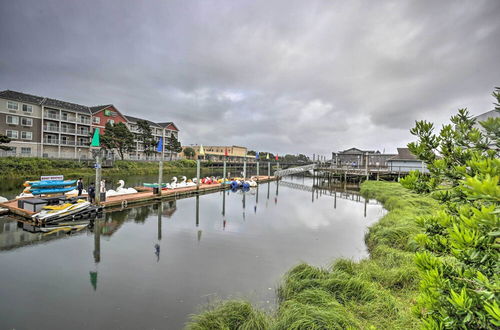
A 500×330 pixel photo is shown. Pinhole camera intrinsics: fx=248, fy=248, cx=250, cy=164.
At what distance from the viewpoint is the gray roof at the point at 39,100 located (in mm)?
36219

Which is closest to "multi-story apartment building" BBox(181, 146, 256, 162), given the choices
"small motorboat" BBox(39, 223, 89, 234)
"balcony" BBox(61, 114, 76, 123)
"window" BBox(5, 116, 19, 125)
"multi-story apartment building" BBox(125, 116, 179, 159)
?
"multi-story apartment building" BBox(125, 116, 179, 159)

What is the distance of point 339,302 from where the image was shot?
18.7ft

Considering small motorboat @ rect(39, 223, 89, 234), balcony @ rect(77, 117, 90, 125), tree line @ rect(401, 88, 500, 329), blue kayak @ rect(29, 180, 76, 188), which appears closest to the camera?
tree line @ rect(401, 88, 500, 329)

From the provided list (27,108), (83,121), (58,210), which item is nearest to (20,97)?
(27,108)

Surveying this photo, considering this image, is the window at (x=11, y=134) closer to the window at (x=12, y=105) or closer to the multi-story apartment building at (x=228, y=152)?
the window at (x=12, y=105)

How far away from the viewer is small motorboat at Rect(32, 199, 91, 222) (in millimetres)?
11797

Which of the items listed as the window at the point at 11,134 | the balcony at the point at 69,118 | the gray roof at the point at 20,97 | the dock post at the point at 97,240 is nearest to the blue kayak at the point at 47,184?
the dock post at the point at 97,240

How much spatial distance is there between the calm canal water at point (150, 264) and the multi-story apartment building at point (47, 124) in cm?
3303

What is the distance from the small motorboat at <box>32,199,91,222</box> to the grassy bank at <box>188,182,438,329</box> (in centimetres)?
1051

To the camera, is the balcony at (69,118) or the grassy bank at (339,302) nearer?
the grassy bank at (339,302)

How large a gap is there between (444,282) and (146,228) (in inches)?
531

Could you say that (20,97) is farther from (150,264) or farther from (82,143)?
(150,264)

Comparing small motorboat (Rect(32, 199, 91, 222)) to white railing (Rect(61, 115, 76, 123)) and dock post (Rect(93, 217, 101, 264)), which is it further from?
white railing (Rect(61, 115, 76, 123))

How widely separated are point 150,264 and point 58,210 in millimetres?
7144
